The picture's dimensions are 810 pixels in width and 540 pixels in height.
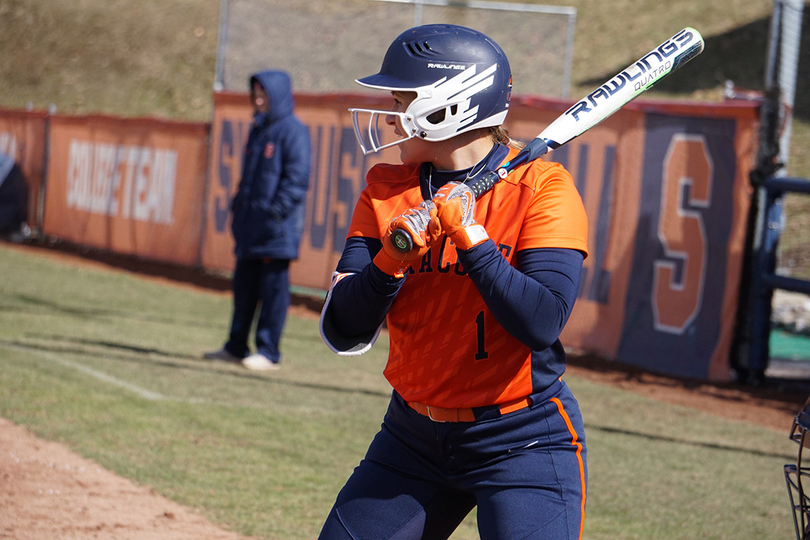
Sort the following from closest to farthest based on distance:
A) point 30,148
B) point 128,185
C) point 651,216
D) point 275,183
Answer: point 275,183 → point 651,216 → point 128,185 → point 30,148

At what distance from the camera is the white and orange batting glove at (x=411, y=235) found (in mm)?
2195

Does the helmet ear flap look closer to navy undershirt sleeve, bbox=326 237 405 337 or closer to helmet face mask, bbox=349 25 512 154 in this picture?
helmet face mask, bbox=349 25 512 154

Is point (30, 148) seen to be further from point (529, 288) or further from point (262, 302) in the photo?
point (529, 288)

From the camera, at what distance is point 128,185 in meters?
15.3

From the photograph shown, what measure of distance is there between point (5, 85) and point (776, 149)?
30800 millimetres

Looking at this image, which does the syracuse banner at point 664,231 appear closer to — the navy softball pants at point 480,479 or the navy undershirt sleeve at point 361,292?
the navy softball pants at point 480,479

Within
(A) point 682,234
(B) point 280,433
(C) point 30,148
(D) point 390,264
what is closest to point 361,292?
(D) point 390,264

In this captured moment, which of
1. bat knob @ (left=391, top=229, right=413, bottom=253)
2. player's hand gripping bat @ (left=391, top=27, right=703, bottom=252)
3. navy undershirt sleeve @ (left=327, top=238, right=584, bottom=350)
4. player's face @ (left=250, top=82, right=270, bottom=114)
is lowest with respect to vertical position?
navy undershirt sleeve @ (left=327, top=238, right=584, bottom=350)

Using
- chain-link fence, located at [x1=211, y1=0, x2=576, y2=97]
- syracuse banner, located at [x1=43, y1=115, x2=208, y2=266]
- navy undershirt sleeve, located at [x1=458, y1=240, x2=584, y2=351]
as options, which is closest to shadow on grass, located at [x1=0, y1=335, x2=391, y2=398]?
navy undershirt sleeve, located at [x1=458, y1=240, x2=584, y2=351]

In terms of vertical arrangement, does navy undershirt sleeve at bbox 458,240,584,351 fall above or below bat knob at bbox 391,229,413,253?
below

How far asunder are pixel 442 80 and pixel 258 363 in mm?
5564

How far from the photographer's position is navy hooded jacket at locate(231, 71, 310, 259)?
7559 millimetres

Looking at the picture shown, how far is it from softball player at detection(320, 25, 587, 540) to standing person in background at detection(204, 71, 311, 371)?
201 inches

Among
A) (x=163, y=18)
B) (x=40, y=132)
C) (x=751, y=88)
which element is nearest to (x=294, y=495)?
(x=40, y=132)
